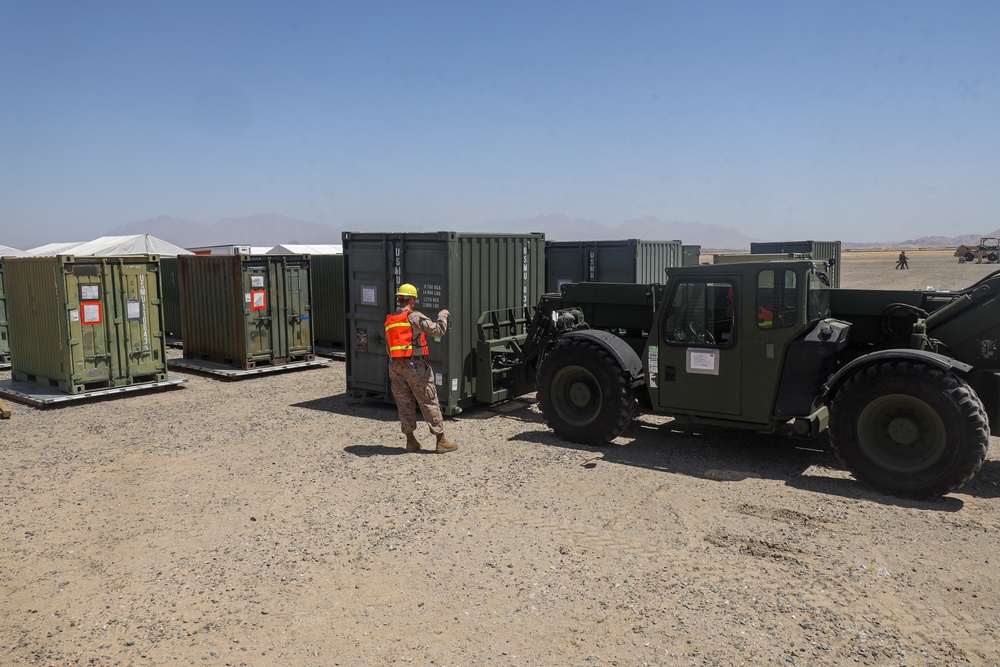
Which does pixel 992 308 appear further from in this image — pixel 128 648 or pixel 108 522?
pixel 108 522

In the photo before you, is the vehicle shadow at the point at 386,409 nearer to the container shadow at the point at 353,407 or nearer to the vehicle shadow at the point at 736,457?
the container shadow at the point at 353,407

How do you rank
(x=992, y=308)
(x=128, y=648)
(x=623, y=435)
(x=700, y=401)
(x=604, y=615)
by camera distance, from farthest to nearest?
(x=623, y=435) → (x=700, y=401) → (x=992, y=308) → (x=604, y=615) → (x=128, y=648)

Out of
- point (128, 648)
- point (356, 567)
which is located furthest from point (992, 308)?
point (128, 648)

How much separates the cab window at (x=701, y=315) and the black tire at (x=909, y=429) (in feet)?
4.40

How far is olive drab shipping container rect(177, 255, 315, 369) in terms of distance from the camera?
14.1 meters

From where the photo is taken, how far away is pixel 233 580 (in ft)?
17.7

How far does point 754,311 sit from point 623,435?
248cm

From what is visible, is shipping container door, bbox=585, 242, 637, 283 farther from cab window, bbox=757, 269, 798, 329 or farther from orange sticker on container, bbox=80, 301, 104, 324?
orange sticker on container, bbox=80, 301, 104, 324

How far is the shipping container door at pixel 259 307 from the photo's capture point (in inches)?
551

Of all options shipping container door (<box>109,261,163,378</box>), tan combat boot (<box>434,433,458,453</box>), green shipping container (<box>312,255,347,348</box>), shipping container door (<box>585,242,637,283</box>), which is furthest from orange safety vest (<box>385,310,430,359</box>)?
green shipping container (<box>312,255,347,348</box>)

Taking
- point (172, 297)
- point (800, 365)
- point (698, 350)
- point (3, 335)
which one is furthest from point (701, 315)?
point (172, 297)

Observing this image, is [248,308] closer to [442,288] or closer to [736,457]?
[442,288]

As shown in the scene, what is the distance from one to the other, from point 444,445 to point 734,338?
342 cm

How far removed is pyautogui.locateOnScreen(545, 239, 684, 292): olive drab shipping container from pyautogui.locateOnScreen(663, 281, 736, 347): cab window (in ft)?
22.4
